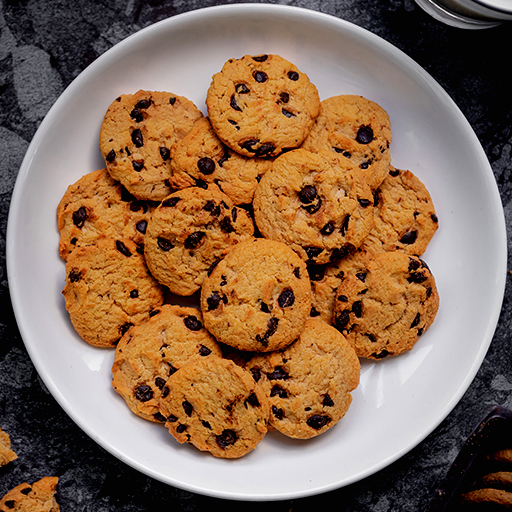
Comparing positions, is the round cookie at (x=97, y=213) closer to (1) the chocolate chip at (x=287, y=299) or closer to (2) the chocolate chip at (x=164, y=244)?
(2) the chocolate chip at (x=164, y=244)

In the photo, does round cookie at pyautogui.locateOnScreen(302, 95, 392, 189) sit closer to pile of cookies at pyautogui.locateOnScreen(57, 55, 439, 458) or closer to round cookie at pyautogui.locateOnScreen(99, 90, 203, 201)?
pile of cookies at pyautogui.locateOnScreen(57, 55, 439, 458)

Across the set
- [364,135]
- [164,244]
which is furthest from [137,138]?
[364,135]

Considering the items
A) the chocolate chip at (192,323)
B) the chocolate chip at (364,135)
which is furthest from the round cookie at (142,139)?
the chocolate chip at (364,135)

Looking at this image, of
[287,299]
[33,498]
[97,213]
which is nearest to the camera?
[287,299]

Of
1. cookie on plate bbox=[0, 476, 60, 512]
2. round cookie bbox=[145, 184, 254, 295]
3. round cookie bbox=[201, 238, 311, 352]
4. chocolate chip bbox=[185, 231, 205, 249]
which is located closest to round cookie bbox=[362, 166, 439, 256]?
round cookie bbox=[201, 238, 311, 352]

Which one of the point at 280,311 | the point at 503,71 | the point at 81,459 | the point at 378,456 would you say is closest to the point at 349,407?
the point at 378,456

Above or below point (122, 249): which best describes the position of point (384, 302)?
above

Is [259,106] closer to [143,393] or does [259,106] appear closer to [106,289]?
[106,289]

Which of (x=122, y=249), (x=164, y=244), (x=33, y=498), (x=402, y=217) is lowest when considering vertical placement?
(x=33, y=498)
